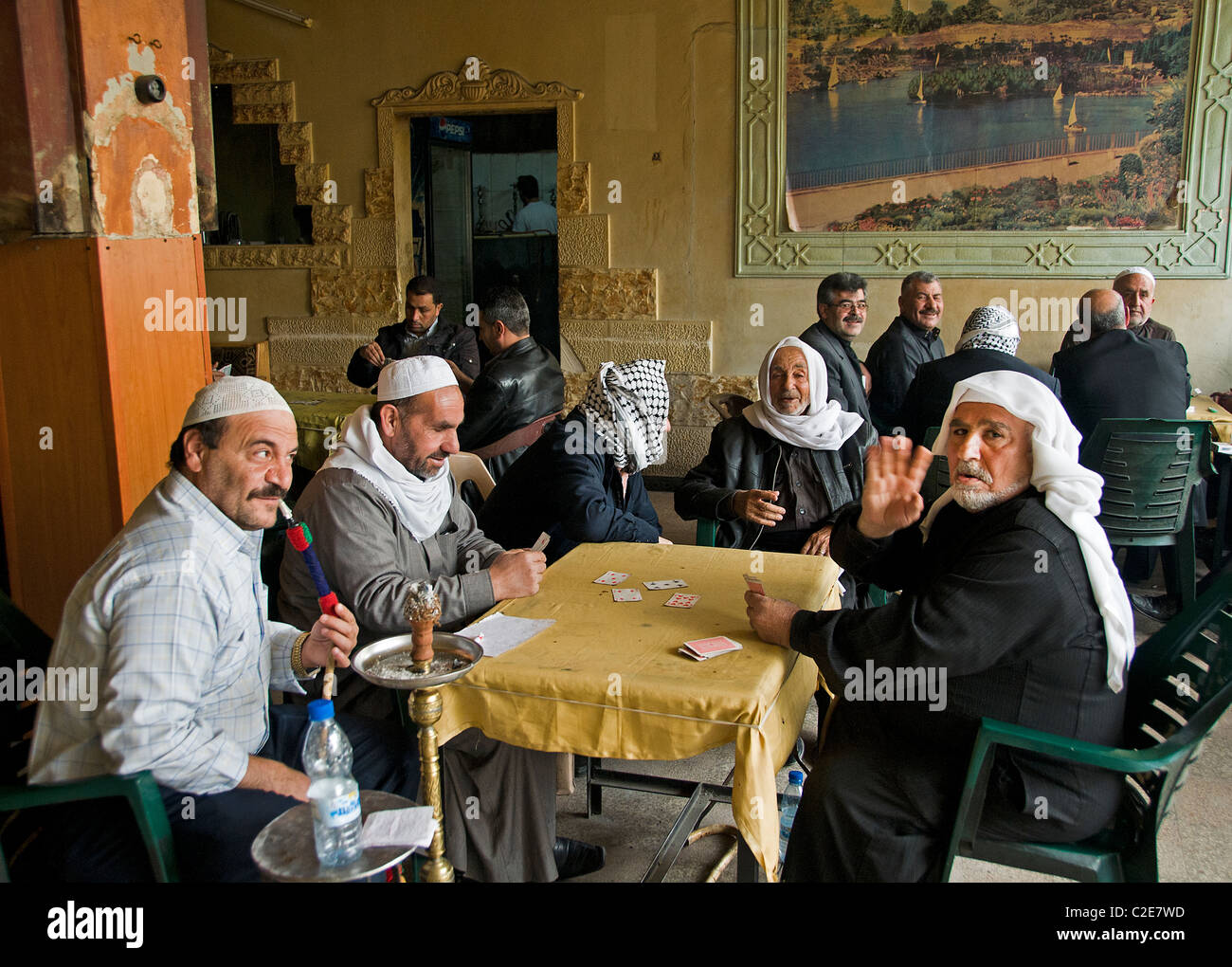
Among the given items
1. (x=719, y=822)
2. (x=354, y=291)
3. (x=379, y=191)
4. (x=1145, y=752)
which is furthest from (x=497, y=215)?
(x=1145, y=752)

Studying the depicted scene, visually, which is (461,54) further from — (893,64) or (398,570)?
(398,570)

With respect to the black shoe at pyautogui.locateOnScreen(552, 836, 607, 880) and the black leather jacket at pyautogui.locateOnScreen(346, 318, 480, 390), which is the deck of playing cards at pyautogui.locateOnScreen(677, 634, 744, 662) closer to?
the black shoe at pyautogui.locateOnScreen(552, 836, 607, 880)

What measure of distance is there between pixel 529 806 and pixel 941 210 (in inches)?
247

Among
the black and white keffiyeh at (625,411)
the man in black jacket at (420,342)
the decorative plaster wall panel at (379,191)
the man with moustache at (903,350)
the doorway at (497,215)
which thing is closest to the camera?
the black and white keffiyeh at (625,411)

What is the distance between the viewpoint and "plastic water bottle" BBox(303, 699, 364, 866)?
5.68 feet

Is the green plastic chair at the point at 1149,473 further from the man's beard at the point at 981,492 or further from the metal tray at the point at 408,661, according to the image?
the metal tray at the point at 408,661

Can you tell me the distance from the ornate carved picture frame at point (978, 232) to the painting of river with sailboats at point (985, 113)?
82 millimetres

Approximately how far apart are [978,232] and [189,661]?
696 centimetres

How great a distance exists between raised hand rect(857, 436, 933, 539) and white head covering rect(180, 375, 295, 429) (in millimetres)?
1542

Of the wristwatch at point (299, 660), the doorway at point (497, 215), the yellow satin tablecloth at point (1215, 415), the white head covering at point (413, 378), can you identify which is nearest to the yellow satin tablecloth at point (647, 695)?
the wristwatch at point (299, 660)

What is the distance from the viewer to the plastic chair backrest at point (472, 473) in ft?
13.8

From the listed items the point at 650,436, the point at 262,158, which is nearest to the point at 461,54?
the point at 262,158

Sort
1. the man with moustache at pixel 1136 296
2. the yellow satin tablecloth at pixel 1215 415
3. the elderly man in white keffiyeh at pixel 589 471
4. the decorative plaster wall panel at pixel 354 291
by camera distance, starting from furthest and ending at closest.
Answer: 1. the decorative plaster wall panel at pixel 354 291
2. the man with moustache at pixel 1136 296
3. the yellow satin tablecloth at pixel 1215 415
4. the elderly man in white keffiyeh at pixel 589 471

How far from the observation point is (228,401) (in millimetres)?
2225
